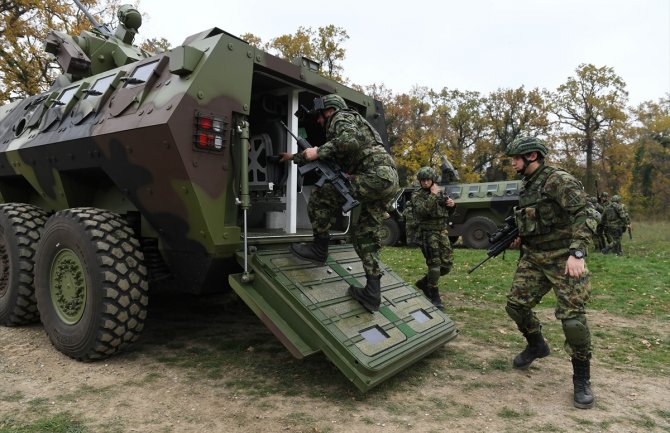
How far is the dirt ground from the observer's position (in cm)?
286

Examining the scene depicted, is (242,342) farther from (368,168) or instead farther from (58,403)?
A: (368,168)

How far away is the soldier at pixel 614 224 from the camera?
12469 mm

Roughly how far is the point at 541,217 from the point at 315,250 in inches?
68.6

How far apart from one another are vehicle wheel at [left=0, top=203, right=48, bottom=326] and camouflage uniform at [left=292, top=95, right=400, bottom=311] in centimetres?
241

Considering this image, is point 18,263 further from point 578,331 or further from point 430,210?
point 578,331

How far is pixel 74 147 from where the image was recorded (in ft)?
13.4

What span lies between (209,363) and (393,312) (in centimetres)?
147

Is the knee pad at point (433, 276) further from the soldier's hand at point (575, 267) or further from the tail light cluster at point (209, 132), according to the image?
the tail light cluster at point (209, 132)

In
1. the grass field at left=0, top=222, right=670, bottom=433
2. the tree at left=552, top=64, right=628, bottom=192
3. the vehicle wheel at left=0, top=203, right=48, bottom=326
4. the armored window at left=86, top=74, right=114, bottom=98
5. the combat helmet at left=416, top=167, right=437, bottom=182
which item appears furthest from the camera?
the tree at left=552, top=64, right=628, bottom=192

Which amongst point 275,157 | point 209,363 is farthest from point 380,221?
point 209,363

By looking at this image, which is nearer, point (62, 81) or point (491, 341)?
point (491, 341)

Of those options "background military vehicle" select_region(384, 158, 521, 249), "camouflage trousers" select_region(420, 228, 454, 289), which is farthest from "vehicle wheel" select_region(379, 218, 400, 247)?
"camouflage trousers" select_region(420, 228, 454, 289)

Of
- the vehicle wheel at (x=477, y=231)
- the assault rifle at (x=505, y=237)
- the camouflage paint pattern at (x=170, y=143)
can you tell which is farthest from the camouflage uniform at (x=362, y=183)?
the vehicle wheel at (x=477, y=231)

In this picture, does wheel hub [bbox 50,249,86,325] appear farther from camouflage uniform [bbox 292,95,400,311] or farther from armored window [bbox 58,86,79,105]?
camouflage uniform [bbox 292,95,400,311]
